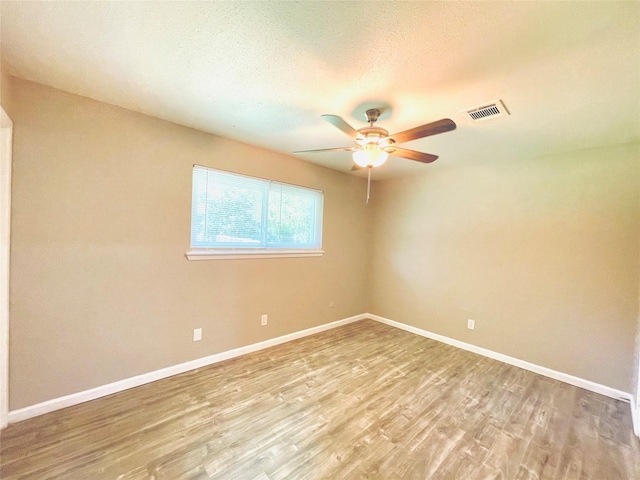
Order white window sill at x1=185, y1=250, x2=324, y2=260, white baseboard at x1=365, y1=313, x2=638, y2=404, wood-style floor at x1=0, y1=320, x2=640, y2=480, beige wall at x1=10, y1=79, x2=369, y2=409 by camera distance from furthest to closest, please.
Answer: white window sill at x1=185, y1=250, x2=324, y2=260
white baseboard at x1=365, y1=313, x2=638, y2=404
beige wall at x1=10, y1=79, x2=369, y2=409
wood-style floor at x1=0, y1=320, x2=640, y2=480

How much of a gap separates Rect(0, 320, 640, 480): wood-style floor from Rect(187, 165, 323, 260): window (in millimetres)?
1297

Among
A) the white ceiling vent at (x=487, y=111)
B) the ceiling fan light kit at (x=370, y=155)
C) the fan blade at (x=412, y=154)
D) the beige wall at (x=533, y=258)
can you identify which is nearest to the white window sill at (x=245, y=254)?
the beige wall at (x=533, y=258)

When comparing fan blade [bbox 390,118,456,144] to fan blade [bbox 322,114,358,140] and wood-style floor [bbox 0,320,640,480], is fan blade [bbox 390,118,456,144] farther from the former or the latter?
wood-style floor [bbox 0,320,640,480]

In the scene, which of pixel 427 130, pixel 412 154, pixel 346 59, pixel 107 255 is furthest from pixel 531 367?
pixel 107 255

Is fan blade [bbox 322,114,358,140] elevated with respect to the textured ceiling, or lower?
lower

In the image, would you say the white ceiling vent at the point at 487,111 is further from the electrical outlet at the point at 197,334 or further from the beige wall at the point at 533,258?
the electrical outlet at the point at 197,334

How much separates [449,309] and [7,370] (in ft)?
14.3

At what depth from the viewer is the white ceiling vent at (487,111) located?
1889 mm

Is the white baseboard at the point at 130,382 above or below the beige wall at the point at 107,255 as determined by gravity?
below

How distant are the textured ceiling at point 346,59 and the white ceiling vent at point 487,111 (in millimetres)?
57

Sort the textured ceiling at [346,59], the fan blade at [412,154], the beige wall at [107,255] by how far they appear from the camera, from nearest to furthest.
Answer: the textured ceiling at [346,59], the beige wall at [107,255], the fan blade at [412,154]

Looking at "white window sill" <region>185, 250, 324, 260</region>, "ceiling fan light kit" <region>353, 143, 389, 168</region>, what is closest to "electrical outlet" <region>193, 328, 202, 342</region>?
"white window sill" <region>185, 250, 324, 260</region>

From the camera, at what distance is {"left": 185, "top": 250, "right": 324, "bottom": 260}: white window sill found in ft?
8.75

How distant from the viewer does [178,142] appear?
8.30 ft
